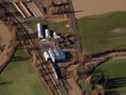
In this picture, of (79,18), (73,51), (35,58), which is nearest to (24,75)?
(35,58)

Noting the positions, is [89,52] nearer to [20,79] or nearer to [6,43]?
[20,79]

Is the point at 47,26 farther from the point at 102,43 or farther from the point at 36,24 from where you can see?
the point at 102,43

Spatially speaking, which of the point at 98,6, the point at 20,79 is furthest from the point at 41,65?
the point at 98,6

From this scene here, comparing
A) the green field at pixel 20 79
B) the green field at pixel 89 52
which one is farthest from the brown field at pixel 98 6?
Answer: the green field at pixel 20 79

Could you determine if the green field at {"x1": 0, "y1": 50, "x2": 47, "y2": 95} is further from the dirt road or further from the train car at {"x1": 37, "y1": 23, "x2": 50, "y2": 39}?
the train car at {"x1": 37, "y1": 23, "x2": 50, "y2": 39}

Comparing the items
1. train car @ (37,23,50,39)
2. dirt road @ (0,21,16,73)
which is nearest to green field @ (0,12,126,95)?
dirt road @ (0,21,16,73)

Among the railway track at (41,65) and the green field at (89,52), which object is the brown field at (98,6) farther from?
the railway track at (41,65)
